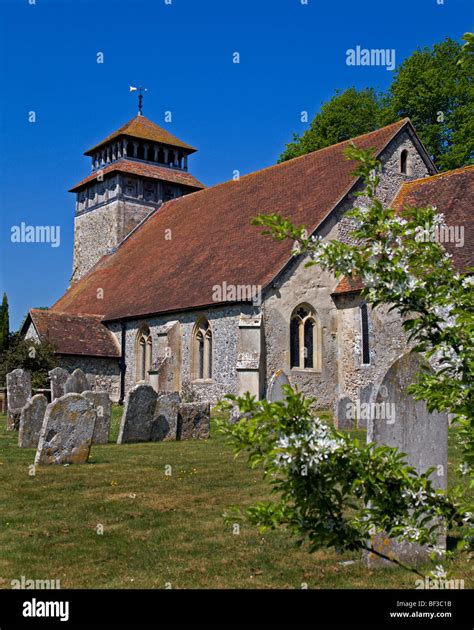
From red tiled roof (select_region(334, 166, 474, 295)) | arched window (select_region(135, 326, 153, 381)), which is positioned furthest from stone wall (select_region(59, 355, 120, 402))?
red tiled roof (select_region(334, 166, 474, 295))

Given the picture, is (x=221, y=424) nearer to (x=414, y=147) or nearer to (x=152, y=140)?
(x=414, y=147)

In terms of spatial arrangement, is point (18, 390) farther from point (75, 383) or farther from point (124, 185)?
point (124, 185)

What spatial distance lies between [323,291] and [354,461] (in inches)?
693

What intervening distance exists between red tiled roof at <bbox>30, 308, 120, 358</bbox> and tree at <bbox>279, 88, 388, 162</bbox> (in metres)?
15.1

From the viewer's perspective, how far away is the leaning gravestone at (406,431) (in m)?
5.75

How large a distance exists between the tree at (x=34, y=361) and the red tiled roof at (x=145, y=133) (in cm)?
1348

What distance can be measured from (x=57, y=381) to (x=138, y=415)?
578 centimetres

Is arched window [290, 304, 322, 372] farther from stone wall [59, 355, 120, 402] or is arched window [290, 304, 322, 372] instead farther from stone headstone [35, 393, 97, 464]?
stone headstone [35, 393, 97, 464]

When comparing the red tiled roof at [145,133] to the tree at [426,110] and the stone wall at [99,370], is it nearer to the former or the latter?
the tree at [426,110]

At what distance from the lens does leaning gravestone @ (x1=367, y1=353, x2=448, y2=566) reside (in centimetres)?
575

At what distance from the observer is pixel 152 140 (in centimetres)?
3338

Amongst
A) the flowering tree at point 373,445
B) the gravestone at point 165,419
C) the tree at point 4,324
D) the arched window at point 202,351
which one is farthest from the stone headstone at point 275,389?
the tree at point 4,324

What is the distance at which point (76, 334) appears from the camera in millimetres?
25156
